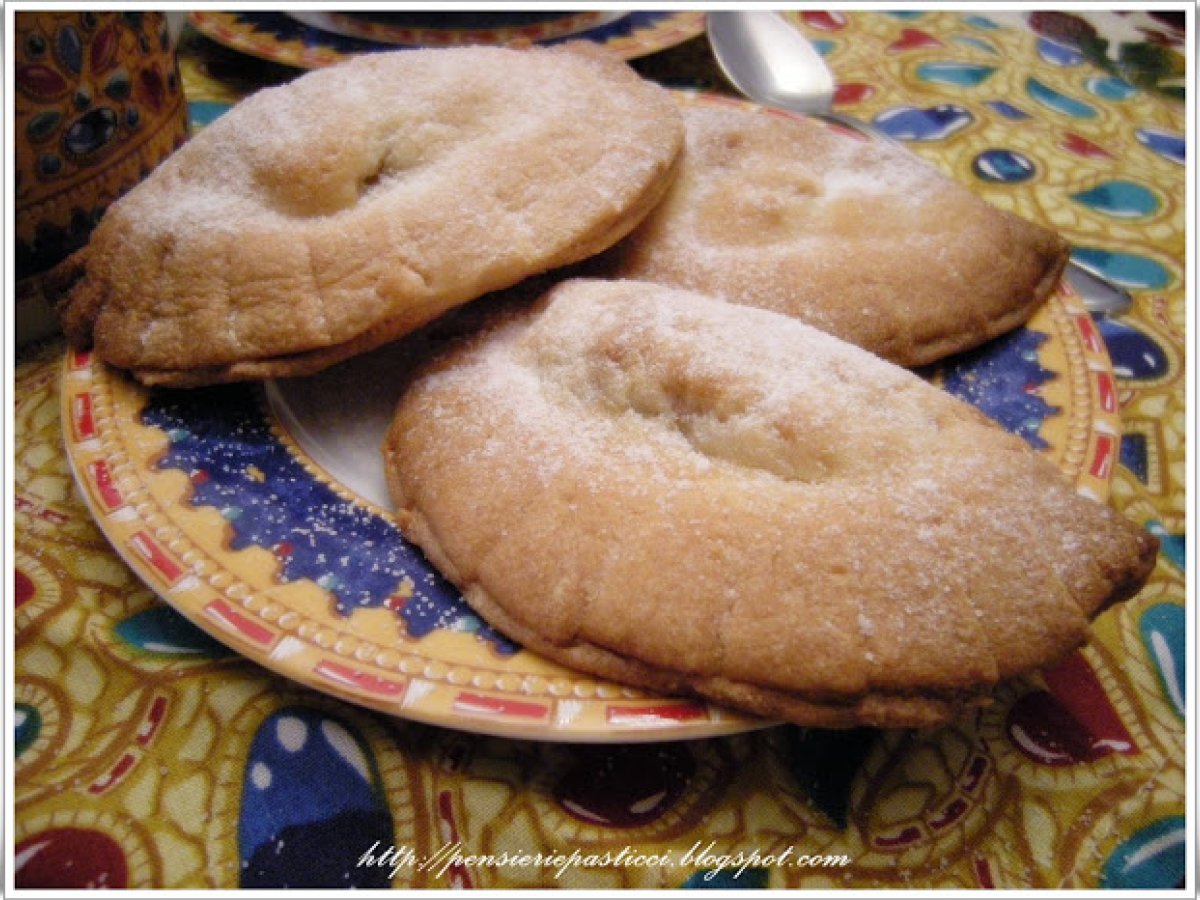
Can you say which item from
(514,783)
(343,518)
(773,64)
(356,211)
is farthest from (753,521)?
(773,64)

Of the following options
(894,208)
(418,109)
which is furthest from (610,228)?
(894,208)

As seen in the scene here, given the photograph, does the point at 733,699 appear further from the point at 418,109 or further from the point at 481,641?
the point at 418,109

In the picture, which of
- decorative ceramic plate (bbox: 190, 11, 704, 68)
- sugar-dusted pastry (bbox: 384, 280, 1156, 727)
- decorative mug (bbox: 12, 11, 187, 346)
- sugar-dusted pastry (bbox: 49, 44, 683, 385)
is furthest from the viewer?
decorative ceramic plate (bbox: 190, 11, 704, 68)

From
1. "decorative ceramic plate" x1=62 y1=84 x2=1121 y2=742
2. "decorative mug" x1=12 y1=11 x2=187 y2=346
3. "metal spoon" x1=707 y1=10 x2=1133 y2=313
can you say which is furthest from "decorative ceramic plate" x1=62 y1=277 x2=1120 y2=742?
"metal spoon" x1=707 y1=10 x2=1133 y2=313

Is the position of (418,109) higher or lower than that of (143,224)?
higher

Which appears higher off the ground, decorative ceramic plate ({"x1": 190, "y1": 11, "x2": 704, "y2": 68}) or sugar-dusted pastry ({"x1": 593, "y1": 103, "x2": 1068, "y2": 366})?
decorative ceramic plate ({"x1": 190, "y1": 11, "x2": 704, "y2": 68})

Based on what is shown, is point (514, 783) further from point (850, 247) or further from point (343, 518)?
point (850, 247)

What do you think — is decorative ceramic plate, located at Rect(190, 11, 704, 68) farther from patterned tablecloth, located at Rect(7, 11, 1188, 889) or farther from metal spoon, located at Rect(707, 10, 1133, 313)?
patterned tablecloth, located at Rect(7, 11, 1188, 889)
